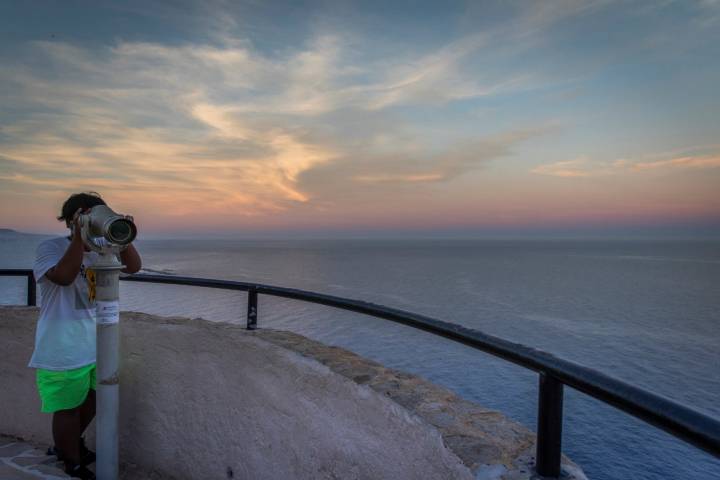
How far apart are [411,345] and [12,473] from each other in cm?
2720

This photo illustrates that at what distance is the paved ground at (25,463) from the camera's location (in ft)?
11.0

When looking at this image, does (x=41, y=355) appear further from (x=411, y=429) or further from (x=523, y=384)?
(x=523, y=384)

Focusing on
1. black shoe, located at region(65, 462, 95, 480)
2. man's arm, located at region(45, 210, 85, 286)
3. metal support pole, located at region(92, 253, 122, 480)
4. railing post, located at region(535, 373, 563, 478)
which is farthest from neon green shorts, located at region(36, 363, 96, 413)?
railing post, located at region(535, 373, 563, 478)

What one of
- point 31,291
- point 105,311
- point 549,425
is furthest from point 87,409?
point 549,425

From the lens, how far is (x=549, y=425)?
59.7 inches

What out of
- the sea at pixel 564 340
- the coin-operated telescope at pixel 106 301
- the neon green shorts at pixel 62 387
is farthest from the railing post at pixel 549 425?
the sea at pixel 564 340

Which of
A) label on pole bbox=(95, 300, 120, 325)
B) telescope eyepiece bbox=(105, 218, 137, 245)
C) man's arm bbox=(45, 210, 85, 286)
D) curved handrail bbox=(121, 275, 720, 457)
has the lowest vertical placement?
label on pole bbox=(95, 300, 120, 325)

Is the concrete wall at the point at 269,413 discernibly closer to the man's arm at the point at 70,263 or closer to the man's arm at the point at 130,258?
the man's arm at the point at 130,258

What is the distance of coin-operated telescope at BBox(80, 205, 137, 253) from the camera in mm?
2592

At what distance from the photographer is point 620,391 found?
1247 millimetres

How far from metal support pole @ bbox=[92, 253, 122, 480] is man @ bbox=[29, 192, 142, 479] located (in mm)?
179

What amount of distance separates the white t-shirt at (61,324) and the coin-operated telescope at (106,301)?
7.6 inches

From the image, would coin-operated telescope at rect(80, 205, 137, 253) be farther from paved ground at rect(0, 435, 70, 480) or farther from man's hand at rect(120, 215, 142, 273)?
paved ground at rect(0, 435, 70, 480)

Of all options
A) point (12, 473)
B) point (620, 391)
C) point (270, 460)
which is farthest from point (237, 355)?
point (620, 391)
